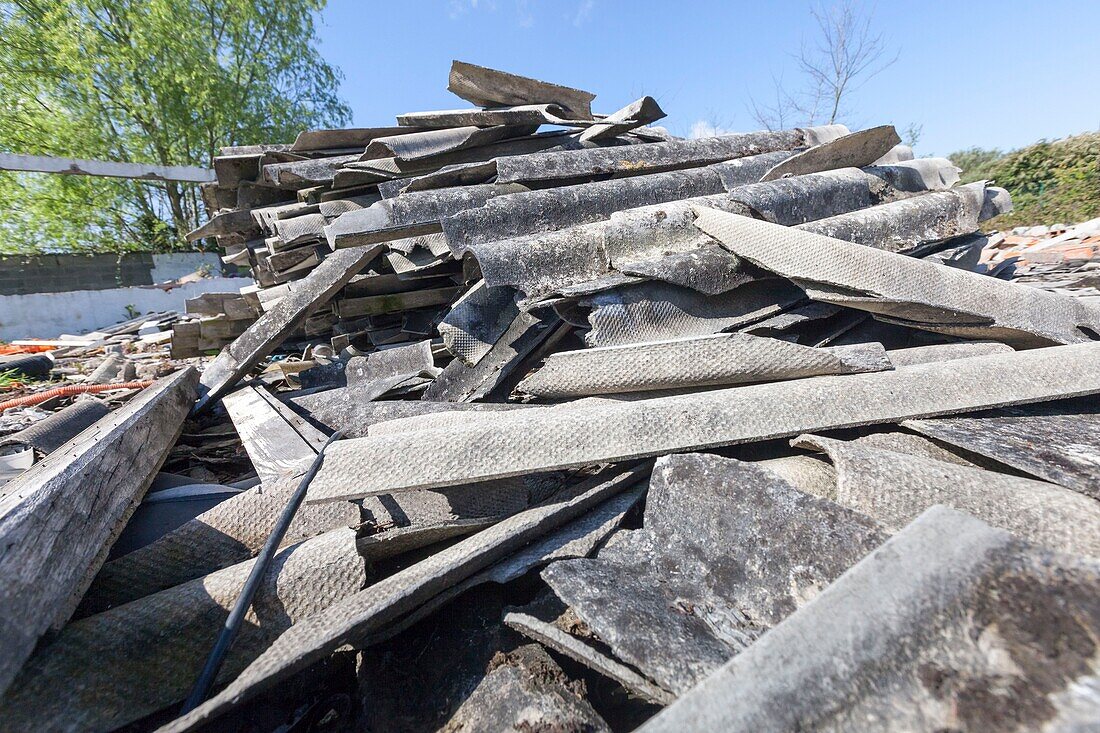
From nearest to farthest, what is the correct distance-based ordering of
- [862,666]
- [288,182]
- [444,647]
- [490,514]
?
1. [862,666]
2. [444,647]
3. [490,514]
4. [288,182]

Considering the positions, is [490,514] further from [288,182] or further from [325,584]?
[288,182]

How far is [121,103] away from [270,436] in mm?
20513

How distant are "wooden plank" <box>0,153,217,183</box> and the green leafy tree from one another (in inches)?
467

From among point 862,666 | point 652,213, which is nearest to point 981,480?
point 862,666

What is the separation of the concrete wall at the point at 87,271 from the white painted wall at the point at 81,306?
423mm

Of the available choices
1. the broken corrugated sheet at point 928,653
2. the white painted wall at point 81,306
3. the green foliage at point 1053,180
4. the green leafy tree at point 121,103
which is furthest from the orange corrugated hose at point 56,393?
the green leafy tree at point 121,103

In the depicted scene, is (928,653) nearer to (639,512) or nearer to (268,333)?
(639,512)

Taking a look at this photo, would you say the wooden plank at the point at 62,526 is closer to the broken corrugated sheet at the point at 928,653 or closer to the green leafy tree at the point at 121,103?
the broken corrugated sheet at the point at 928,653

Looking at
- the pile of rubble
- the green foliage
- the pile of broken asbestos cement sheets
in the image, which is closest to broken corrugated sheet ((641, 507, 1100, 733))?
the pile of broken asbestos cement sheets

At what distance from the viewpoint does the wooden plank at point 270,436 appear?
194 cm

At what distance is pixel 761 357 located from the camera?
1.70 metres

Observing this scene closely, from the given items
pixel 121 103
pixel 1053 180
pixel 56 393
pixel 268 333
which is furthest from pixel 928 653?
pixel 121 103

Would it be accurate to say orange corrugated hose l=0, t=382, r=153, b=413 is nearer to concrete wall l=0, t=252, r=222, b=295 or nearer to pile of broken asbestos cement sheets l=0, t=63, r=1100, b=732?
pile of broken asbestos cement sheets l=0, t=63, r=1100, b=732

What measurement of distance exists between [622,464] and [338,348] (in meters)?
2.61
